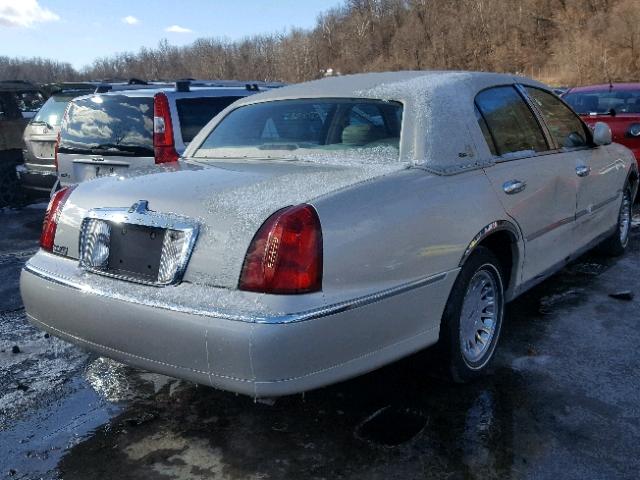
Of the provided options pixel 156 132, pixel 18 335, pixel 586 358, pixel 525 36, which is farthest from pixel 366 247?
pixel 525 36

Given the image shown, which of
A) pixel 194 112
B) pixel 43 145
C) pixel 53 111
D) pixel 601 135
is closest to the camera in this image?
pixel 601 135

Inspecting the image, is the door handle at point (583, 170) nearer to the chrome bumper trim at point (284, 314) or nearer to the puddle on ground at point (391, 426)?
the chrome bumper trim at point (284, 314)

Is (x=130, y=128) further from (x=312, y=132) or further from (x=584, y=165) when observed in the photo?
(x=584, y=165)

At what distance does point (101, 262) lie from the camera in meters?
2.86

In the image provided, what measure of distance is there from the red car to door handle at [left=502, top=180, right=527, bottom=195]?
16.0 feet

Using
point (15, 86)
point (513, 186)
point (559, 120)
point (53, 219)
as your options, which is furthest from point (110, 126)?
point (15, 86)

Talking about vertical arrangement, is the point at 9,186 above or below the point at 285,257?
below

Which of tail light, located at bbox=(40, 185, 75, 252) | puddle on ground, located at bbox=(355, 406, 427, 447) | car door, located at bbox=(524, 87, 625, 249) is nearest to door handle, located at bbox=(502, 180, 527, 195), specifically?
car door, located at bbox=(524, 87, 625, 249)

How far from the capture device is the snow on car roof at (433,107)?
10.3 ft

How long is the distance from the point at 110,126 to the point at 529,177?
4222 millimetres

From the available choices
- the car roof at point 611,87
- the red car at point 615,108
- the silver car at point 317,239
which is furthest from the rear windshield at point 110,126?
the car roof at point 611,87

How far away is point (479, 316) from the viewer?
3473 millimetres

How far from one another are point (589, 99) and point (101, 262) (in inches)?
313

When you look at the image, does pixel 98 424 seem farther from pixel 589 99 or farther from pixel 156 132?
pixel 589 99
